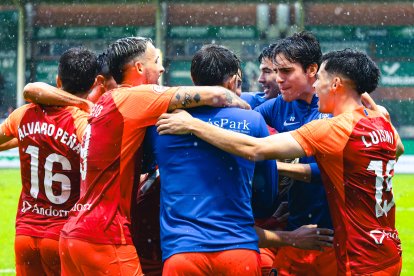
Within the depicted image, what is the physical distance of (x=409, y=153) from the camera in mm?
23203

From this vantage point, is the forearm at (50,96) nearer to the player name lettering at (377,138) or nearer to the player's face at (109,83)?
the player's face at (109,83)

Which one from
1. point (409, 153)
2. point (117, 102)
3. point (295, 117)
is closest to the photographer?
point (117, 102)

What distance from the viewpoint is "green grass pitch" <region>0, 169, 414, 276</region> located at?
10640 millimetres

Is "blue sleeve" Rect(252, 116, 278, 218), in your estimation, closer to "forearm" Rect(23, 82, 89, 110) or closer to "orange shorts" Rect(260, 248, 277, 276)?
"orange shorts" Rect(260, 248, 277, 276)

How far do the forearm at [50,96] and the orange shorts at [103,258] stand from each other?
3.82ft

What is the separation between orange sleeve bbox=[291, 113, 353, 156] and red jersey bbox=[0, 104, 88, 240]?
157cm

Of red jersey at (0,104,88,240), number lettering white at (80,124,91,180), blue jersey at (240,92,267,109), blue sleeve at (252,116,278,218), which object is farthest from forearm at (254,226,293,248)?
blue jersey at (240,92,267,109)

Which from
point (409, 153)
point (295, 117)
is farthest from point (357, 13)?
point (295, 117)

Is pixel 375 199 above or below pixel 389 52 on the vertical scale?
above

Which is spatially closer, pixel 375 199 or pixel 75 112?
pixel 375 199

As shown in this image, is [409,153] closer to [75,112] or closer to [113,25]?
[113,25]

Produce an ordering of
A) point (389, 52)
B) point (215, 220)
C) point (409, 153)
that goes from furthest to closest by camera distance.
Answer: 1. point (389, 52)
2. point (409, 153)
3. point (215, 220)

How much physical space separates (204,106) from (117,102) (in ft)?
1.62

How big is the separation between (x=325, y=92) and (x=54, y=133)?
1785mm
